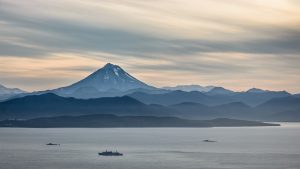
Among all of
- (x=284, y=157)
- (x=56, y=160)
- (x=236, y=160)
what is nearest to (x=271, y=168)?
(x=236, y=160)

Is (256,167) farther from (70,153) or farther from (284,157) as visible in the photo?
(70,153)

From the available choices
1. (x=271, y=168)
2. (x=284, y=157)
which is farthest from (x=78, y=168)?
(x=284, y=157)

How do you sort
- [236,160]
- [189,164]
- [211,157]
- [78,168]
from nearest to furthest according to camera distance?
[78,168] → [189,164] → [236,160] → [211,157]

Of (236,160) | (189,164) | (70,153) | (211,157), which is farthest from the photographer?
(70,153)

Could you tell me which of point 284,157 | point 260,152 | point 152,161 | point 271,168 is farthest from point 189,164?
point 260,152

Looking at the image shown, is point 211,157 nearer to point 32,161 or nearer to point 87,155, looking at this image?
point 87,155

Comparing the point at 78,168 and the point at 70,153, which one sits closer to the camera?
the point at 78,168

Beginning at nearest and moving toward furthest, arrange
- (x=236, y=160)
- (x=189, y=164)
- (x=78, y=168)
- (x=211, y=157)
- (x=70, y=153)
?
(x=78, y=168)
(x=189, y=164)
(x=236, y=160)
(x=211, y=157)
(x=70, y=153)

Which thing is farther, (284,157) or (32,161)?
(284,157)

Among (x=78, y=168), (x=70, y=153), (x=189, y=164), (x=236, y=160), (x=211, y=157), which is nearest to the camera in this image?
(x=78, y=168)
